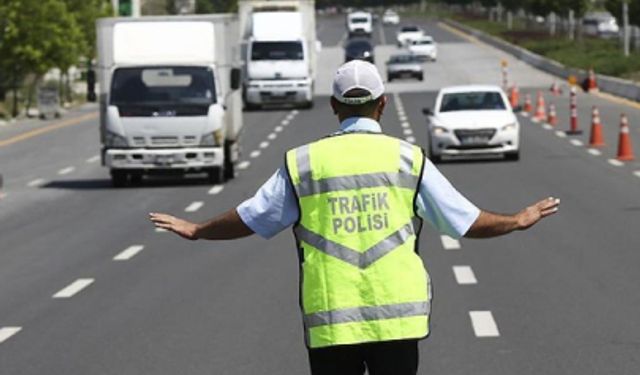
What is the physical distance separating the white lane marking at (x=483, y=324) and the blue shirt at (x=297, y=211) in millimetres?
6469

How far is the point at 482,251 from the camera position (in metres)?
Answer: 18.8

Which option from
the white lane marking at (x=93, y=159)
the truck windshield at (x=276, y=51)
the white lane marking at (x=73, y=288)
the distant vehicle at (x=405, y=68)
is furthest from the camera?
the distant vehicle at (x=405, y=68)

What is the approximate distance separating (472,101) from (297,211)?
2807cm

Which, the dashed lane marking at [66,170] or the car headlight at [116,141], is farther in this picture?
the dashed lane marking at [66,170]

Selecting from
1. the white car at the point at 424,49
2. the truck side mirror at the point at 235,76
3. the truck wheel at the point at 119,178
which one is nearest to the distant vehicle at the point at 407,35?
the white car at the point at 424,49

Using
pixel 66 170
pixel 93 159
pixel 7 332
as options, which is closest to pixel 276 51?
pixel 93 159

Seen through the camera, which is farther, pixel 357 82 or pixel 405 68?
pixel 405 68

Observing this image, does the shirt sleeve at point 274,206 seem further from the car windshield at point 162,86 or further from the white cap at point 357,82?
the car windshield at point 162,86

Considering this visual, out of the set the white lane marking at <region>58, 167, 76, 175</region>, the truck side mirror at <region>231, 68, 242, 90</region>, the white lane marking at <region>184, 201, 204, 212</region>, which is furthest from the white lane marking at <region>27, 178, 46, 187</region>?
the white lane marking at <region>184, 201, 204, 212</region>

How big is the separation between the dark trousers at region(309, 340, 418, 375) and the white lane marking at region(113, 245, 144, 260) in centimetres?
1298

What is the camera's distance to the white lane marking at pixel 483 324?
12648 millimetres

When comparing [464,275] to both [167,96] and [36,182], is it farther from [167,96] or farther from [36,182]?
[36,182]

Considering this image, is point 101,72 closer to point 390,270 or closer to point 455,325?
point 455,325

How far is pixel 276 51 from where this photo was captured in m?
56.3
